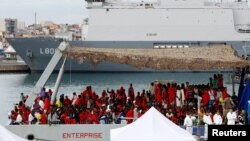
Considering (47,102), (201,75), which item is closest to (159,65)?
(47,102)


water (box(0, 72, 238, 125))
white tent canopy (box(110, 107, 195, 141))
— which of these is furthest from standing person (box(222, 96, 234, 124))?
water (box(0, 72, 238, 125))

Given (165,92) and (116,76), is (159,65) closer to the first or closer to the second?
(165,92)

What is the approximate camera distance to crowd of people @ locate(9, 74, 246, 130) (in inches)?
550

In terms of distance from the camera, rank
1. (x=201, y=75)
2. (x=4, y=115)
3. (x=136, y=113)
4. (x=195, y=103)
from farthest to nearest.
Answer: (x=201, y=75) → (x=4, y=115) → (x=195, y=103) → (x=136, y=113)

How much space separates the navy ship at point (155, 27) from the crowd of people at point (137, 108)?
1471 inches

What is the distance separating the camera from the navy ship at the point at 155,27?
175 feet

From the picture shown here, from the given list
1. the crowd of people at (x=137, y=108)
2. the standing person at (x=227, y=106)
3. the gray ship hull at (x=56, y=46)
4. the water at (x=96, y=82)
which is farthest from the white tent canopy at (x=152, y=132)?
the gray ship hull at (x=56, y=46)

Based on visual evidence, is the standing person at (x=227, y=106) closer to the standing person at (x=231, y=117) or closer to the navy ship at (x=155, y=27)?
the standing person at (x=231, y=117)

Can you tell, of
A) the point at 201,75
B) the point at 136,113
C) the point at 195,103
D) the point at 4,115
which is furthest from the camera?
the point at 201,75

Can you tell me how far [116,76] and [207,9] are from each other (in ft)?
35.6

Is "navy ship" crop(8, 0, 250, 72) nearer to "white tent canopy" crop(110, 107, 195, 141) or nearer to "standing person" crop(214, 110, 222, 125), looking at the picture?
"standing person" crop(214, 110, 222, 125)

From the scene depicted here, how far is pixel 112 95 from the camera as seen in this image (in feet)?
52.4

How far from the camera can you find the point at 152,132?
10.7m

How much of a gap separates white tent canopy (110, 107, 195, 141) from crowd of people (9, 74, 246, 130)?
9.09 feet
